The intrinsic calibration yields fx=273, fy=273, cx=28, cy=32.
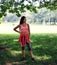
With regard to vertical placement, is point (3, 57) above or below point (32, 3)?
below

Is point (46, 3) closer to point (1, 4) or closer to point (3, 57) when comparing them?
point (1, 4)

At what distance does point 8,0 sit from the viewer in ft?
55.3

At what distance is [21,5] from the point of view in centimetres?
1658

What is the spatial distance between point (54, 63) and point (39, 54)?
2.42 m

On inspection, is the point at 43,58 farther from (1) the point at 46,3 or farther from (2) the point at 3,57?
(1) the point at 46,3

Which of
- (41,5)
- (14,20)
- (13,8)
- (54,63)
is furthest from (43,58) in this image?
(14,20)

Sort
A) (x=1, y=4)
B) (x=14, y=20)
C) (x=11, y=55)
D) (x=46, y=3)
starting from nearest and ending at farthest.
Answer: (x=11, y=55), (x=1, y=4), (x=46, y=3), (x=14, y=20)

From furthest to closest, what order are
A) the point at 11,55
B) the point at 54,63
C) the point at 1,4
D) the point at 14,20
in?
the point at 14,20 → the point at 1,4 → the point at 11,55 → the point at 54,63

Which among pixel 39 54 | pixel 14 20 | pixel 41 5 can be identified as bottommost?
pixel 14 20

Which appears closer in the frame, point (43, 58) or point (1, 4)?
point (43, 58)

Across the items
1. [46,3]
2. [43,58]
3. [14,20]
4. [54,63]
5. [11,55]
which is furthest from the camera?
[14,20]

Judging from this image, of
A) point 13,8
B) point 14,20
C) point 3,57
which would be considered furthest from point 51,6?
point 14,20

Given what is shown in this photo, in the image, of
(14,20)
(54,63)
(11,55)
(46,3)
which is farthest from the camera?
(14,20)

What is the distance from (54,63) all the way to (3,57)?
267 centimetres
